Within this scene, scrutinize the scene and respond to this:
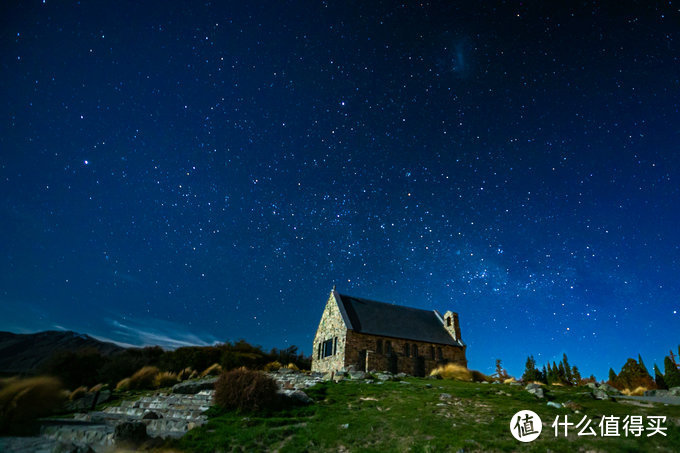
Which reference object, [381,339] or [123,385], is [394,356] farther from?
[123,385]

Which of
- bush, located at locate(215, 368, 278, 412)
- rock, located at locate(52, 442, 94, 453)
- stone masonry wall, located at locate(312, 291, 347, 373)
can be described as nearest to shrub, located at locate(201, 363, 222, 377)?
stone masonry wall, located at locate(312, 291, 347, 373)

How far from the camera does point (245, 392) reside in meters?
12.7

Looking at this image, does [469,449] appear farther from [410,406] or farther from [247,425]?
[247,425]

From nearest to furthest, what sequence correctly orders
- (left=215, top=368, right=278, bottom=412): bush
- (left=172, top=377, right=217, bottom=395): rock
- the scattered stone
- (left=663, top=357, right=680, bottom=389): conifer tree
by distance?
(left=215, top=368, right=278, bottom=412): bush < (left=172, top=377, right=217, bottom=395): rock < the scattered stone < (left=663, top=357, right=680, bottom=389): conifer tree

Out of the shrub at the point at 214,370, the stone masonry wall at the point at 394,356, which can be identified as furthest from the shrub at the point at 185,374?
the stone masonry wall at the point at 394,356

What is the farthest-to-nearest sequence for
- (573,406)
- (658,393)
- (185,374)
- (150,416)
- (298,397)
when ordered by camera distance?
1. (185,374)
2. (658,393)
3. (298,397)
4. (150,416)
5. (573,406)

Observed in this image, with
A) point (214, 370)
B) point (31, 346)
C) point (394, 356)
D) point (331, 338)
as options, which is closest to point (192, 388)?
point (214, 370)

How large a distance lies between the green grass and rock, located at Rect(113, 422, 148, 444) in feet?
3.86

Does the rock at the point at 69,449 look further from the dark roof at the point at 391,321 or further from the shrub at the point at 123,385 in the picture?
the dark roof at the point at 391,321

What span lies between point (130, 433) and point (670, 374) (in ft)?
173

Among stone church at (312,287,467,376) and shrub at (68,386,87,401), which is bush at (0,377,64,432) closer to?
shrub at (68,386,87,401)

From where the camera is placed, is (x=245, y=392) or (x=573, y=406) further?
(x=245, y=392)

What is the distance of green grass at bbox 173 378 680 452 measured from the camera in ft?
27.0

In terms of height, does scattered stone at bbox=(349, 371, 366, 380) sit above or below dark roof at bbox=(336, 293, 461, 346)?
below
